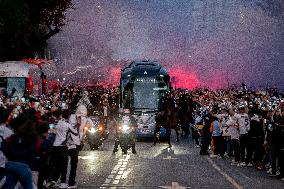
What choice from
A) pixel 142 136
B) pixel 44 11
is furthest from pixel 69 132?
pixel 44 11

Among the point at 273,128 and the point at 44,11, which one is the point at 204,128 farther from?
the point at 44,11

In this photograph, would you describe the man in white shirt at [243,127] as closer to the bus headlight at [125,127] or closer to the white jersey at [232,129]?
the white jersey at [232,129]

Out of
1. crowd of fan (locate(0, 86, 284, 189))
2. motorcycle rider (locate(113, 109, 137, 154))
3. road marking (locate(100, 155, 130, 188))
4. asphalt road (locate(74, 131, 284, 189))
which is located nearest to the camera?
crowd of fan (locate(0, 86, 284, 189))

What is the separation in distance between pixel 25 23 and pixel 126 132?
1877cm

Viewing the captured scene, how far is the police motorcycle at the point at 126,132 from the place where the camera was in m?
29.4

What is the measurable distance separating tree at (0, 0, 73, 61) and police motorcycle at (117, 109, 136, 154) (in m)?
13.4

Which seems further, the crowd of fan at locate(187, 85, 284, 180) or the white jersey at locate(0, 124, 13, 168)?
the crowd of fan at locate(187, 85, 284, 180)

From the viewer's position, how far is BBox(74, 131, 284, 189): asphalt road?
61.1 feet

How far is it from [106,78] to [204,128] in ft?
394

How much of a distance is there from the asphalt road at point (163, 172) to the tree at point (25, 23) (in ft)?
51.3

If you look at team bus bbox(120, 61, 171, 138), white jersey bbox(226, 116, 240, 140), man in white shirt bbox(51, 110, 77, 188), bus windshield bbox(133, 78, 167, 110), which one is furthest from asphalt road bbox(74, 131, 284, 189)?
bus windshield bbox(133, 78, 167, 110)

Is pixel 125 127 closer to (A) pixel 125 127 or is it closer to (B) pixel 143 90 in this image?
(A) pixel 125 127

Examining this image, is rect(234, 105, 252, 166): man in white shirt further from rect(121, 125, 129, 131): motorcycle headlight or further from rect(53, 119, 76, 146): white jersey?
rect(53, 119, 76, 146): white jersey

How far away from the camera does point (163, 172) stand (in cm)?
2181
